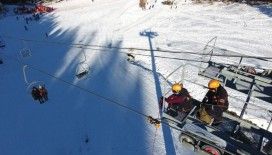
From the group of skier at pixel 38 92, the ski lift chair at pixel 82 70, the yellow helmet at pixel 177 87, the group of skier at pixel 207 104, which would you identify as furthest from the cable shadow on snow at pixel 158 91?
the group of skier at pixel 38 92

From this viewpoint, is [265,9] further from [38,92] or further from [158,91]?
[38,92]

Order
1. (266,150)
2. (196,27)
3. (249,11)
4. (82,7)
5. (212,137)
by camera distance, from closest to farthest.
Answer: (266,150) → (212,137) → (196,27) → (249,11) → (82,7)

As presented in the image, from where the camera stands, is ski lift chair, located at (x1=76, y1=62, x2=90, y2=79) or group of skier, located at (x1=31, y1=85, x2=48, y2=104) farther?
ski lift chair, located at (x1=76, y1=62, x2=90, y2=79)

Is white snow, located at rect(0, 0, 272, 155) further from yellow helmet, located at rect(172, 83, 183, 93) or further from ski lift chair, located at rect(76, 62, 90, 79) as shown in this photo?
yellow helmet, located at rect(172, 83, 183, 93)

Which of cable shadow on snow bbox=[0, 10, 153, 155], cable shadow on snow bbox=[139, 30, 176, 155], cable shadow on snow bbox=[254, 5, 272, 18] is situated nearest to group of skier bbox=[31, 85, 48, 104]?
cable shadow on snow bbox=[0, 10, 153, 155]

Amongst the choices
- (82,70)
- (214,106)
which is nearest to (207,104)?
(214,106)

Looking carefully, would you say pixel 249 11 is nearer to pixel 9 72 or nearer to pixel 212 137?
pixel 9 72

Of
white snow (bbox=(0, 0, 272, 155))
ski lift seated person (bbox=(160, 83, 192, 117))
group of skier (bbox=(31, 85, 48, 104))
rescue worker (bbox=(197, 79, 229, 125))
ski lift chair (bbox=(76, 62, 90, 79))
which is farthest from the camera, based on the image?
ski lift chair (bbox=(76, 62, 90, 79))

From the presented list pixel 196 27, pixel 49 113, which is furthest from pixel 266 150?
pixel 196 27

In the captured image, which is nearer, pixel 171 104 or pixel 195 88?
pixel 171 104
